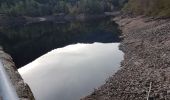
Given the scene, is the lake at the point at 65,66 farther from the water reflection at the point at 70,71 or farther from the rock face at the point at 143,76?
the rock face at the point at 143,76

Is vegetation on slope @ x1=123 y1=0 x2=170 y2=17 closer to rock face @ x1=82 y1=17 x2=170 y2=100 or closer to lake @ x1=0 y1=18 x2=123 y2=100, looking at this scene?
lake @ x1=0 y1=18 x2=123 y2=100

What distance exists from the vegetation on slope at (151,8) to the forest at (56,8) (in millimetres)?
44991

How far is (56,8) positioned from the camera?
182125mm

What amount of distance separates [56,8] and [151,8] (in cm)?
9275

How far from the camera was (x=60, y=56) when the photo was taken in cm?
6425

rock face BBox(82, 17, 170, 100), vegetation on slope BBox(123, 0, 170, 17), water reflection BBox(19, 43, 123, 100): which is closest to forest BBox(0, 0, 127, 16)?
vegetation on slope BBox(123, 0, 170, 17)

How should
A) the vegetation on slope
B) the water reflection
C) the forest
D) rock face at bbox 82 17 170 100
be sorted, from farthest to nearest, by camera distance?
the forest, the vegetation on slope, the water reflection, rock face at bbox 82 17 170 100

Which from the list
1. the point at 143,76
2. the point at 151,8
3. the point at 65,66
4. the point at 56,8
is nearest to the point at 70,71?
the point at 65,66

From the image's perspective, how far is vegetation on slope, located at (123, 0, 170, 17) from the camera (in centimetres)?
8438

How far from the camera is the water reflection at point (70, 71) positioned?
3897 centimetres

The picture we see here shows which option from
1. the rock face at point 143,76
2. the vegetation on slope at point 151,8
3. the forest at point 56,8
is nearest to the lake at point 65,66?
the rock face at point 143,76

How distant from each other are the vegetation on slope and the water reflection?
23748 millimetres

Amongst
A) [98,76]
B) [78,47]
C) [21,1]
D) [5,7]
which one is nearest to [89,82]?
[98,76]

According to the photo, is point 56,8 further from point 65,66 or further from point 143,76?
point 143,76
